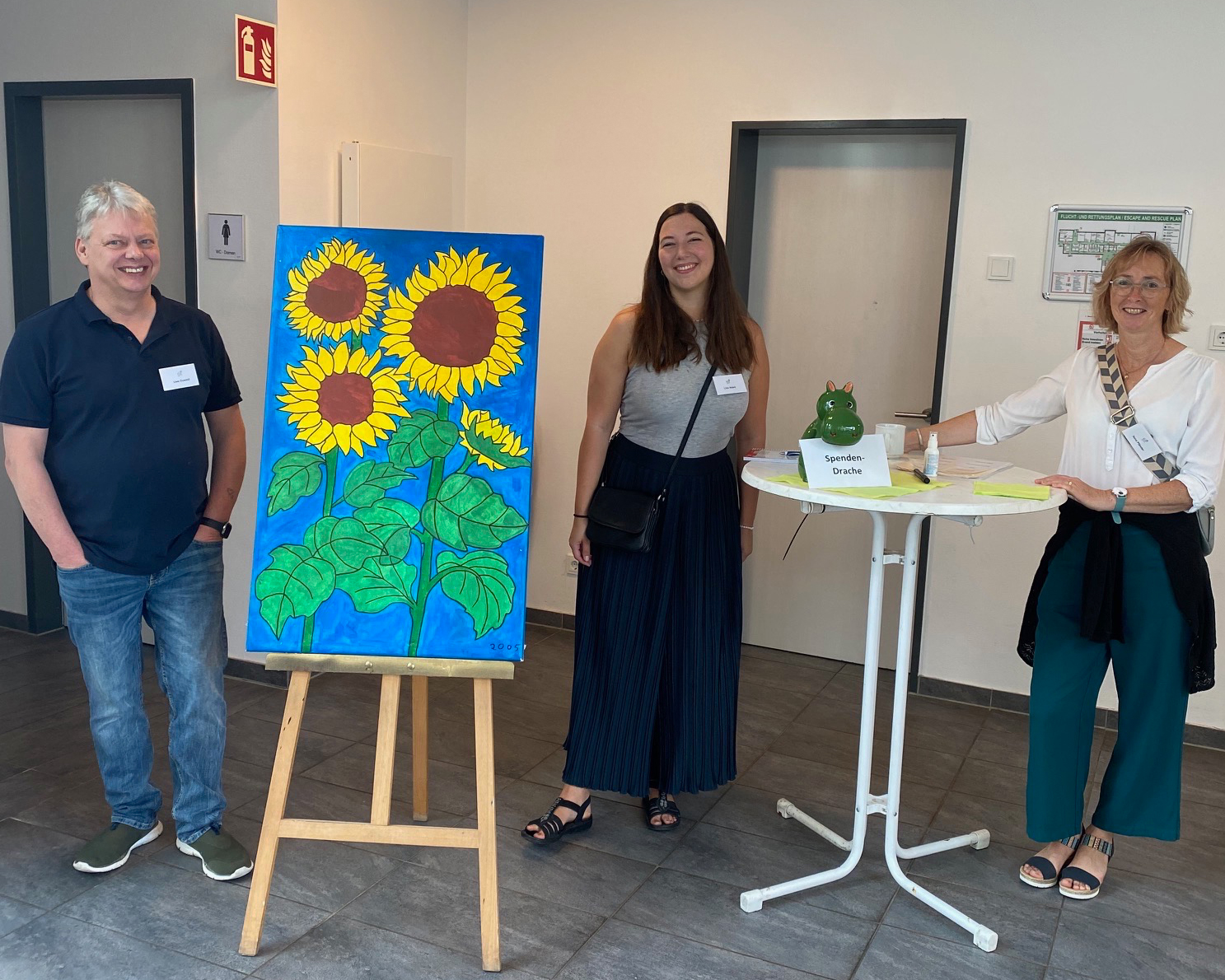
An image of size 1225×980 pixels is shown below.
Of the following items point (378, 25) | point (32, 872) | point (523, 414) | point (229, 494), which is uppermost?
point (378, 25)

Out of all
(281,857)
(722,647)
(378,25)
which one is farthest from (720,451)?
(378,25)

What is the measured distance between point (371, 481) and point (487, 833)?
29.9 inches

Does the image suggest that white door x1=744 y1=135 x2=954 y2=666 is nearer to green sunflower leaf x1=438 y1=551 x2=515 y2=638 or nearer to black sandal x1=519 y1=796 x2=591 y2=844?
black sandal x1=519 y1=796 x2=591 y2=844

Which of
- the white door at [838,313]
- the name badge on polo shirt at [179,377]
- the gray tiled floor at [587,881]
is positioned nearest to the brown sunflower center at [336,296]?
the name badge on polo shirt at [179,377]

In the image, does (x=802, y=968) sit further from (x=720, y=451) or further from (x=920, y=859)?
(x=720, y=451)

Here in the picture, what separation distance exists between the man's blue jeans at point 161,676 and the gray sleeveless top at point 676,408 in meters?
1.07

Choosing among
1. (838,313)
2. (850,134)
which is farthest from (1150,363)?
(850,134)

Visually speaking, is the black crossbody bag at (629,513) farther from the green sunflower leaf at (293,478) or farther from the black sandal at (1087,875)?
the black sandal at (1087,875)

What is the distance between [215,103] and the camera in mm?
3848

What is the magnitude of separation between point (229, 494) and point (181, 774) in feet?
2.24

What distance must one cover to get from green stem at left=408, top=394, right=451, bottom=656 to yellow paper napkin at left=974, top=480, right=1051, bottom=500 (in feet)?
3.68

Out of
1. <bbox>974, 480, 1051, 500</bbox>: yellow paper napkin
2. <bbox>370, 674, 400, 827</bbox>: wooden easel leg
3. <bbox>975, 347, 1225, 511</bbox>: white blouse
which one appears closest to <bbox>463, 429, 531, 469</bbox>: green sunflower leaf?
<bbox>370, 674, 400, 827</bbox>: wooden easel leg

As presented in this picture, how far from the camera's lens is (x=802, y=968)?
242 centimetres

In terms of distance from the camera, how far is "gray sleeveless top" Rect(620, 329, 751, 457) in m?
2.81
